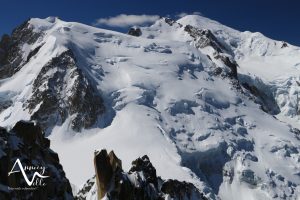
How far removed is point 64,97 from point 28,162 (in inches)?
5313

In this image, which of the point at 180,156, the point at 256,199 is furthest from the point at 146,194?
the point at 256,199

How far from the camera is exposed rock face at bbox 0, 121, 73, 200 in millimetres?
38469

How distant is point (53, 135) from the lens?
160 meters

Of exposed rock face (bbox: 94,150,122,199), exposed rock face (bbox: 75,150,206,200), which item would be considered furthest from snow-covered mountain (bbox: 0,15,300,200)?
exposed rock face (bbox: 94,150,122,199)

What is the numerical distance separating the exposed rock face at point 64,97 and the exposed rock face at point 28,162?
12080cm

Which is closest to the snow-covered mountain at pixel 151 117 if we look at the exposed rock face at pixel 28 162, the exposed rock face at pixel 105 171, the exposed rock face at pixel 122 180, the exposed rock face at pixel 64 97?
the exposed rock face at pixel 64 97

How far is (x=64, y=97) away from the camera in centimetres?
17475

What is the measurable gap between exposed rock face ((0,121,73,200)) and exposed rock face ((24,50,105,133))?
396ft

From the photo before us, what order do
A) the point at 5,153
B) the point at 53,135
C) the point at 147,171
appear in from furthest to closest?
the point at 53,135, the point at 147,171, the point at 5,153

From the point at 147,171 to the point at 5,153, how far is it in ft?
70.6

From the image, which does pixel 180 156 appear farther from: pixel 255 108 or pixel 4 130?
pixel 4 130

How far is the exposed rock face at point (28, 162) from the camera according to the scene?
126 ft

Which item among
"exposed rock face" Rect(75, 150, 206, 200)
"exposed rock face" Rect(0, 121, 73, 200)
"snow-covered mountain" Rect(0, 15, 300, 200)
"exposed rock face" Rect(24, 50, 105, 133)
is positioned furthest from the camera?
"exposed rock face" Rect(24, 50, 105, 133)

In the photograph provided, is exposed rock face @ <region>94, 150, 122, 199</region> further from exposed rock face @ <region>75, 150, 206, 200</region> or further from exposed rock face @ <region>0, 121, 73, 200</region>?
exposed rock face @ <region>0, 121, 73, 200</region>
